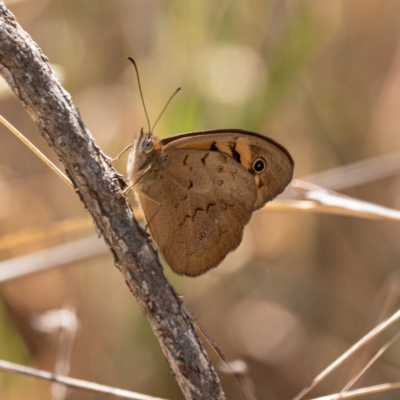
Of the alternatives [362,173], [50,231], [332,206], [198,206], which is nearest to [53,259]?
[50,231]

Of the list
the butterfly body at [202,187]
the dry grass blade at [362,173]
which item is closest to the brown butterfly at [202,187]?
the butterfly body at [202,187]

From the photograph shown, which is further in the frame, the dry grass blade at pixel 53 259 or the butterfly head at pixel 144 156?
the dry grass blade at pixel 53 259

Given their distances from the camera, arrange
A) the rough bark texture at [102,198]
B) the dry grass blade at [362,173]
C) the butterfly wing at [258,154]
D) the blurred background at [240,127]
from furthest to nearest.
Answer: the blurred background at [240,127]
the dry grass blade at [362,173]
the butterfly wing at [258,154]
the rough bark texture at [102,198]

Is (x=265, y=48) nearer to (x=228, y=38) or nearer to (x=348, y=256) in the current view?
(x=228, y=38)

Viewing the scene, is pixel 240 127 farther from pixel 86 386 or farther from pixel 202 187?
pixel 86 386

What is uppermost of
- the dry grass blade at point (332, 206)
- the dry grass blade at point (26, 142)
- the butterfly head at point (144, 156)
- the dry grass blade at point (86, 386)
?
the butterfly head at point (144, 156)

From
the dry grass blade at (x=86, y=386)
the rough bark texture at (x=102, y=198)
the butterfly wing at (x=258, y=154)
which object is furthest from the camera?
the butterfly wing at (x=258, y=154)

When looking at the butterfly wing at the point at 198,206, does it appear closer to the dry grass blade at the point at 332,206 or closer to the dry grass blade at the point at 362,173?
the dry grass blade at the point at 332,206
